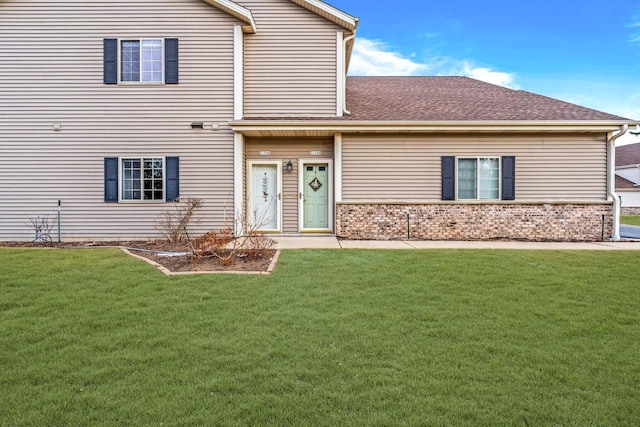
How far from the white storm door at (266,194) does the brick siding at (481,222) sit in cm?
201

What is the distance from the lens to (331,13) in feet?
32.9

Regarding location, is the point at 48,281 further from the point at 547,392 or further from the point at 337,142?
the point at 337,142

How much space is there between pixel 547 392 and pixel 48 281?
5984 mm

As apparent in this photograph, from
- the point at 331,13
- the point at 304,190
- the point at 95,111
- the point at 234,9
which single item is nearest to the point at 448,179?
the point at 304,190

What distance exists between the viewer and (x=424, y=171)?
10.0 metres

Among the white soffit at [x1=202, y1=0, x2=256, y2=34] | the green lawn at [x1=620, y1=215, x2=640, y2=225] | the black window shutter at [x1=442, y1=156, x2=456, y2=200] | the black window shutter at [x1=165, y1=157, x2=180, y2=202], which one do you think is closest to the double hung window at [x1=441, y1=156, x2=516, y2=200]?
the black window shutter at [x1=442, y1=156, x2=456, y2=200]

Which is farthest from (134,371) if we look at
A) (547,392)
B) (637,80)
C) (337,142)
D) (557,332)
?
(637,80)

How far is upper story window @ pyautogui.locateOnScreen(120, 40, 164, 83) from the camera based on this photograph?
9.71 meters

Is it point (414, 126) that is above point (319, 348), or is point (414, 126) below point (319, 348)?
above

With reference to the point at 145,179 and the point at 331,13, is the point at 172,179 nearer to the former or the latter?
the point at 145,179

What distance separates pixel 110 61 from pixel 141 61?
0.77 metres

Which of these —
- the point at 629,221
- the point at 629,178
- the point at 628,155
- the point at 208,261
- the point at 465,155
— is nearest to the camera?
the point at 208,261

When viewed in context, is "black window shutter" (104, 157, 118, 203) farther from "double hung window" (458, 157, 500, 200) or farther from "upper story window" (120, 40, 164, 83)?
"double hung window" (458, 157, 500, 200)

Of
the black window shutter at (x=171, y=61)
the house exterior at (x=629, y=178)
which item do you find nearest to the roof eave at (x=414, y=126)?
the black window shutter at (x=171, y=61)
